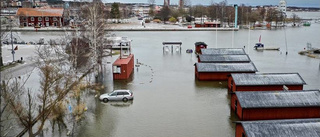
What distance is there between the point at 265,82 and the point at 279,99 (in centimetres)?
278

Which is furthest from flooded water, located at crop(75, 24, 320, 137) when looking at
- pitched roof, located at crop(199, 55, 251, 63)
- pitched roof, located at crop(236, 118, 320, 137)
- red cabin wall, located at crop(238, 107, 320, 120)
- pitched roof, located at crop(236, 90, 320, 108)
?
pitched roof, located at crop(236, 118, 320, 137)

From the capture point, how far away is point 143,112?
1155 cm

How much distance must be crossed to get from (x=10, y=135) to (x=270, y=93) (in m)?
8.58

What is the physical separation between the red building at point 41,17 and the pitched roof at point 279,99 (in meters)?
45.9

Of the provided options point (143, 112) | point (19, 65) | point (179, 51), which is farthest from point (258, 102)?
point (179, 51)

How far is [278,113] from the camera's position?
10.4 metres

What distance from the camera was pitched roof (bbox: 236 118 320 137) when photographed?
25.4ft

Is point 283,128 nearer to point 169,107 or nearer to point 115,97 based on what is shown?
point 169,107

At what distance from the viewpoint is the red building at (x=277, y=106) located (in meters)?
10.3

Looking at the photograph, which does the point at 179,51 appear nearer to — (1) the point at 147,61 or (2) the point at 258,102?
(1) the point at 147,61

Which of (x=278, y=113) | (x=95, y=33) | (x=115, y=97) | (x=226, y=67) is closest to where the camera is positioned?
(x=278, y=113)

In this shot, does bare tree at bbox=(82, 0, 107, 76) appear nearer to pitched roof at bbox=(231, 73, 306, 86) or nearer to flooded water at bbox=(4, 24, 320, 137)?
flooded water at bbox=(4, 24, 320, 137)

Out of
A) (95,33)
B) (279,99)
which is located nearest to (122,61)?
(95,33)

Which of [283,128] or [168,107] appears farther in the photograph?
[168,107]
